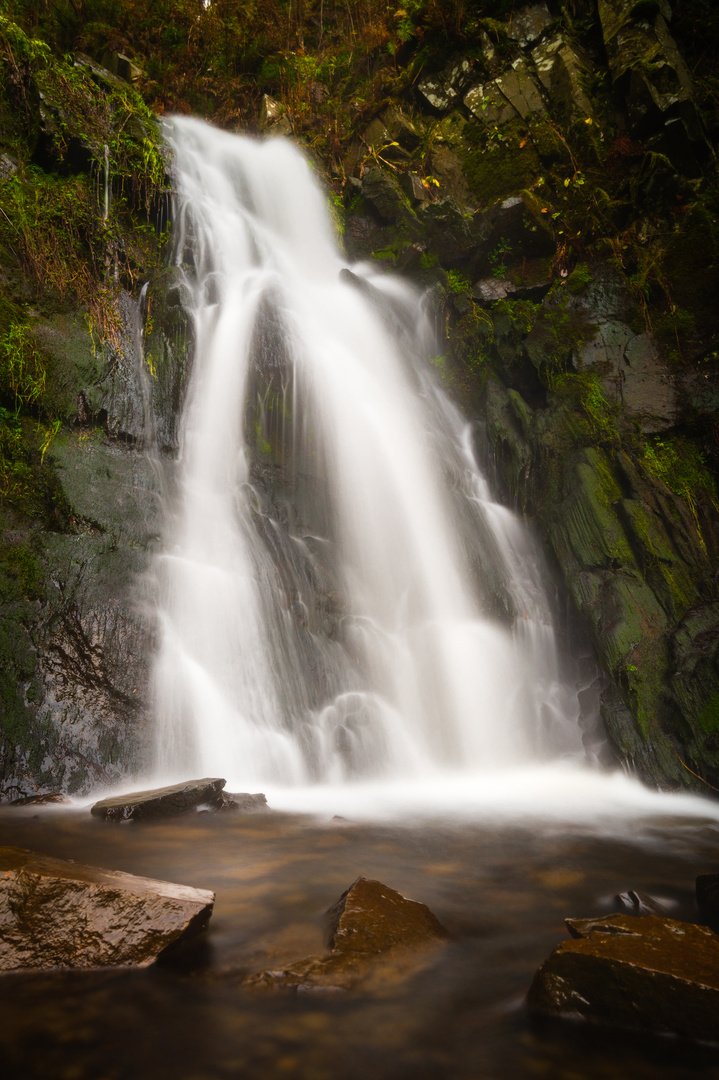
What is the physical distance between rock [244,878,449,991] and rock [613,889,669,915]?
1002 mm

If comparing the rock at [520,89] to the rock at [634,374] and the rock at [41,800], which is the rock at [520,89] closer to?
the rock at [634,374]

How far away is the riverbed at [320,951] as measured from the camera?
1761 millimetres

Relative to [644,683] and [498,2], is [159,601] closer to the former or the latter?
[644,683]

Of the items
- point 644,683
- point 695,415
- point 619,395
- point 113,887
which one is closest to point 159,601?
point 113,887

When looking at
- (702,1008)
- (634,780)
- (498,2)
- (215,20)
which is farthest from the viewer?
(215,20)

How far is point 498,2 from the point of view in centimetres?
1202

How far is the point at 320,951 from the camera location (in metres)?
2.38

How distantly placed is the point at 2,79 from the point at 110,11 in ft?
23.9

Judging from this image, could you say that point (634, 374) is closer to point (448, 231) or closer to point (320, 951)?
point (448, 231)

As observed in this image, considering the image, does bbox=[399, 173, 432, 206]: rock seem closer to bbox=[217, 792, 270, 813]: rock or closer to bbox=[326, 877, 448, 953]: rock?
bbox=[217, 792, 270, 813]: rock

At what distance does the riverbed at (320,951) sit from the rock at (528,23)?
14668mm

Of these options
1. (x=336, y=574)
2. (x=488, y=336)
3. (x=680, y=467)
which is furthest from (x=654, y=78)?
(x=336, y=574)

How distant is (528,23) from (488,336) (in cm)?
754

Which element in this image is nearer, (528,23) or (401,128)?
(528,23)
